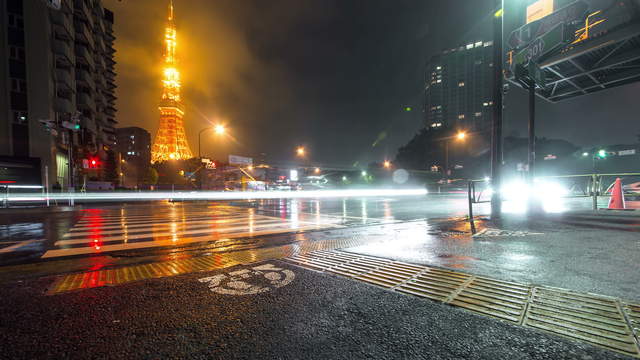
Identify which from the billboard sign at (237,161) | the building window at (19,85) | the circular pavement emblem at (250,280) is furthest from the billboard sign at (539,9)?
the billboard sign at (237,161)

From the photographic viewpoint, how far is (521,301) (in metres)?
2.73

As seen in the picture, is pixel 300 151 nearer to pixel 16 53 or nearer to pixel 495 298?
pixel 16 53

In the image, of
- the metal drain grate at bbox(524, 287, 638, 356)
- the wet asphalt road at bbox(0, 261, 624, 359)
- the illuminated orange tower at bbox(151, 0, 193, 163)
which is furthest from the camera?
the illuminated orange tower at bbox(151, 0, 193, 163)

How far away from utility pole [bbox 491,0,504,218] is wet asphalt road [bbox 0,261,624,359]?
7.87 metres

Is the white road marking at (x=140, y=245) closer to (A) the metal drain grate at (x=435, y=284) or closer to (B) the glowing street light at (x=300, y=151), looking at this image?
(A) the metal drain grate at (x=435, y=284)

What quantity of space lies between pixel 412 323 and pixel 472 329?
18.0 inches

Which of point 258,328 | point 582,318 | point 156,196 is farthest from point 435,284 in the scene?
point 156,196

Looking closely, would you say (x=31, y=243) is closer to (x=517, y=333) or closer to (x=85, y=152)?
(x=517, y=333)

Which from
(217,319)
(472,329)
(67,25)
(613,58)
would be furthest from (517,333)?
(67,25)

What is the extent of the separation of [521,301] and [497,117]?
26.6 ft

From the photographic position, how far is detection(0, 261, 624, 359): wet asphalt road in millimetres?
1902

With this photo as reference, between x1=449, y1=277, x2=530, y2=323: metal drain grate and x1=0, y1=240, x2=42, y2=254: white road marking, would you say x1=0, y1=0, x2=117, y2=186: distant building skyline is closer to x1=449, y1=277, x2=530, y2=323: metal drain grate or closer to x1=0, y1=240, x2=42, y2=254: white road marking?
x1=0, y1=240, x2=42, y2=254: white road marking

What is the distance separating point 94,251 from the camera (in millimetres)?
5262

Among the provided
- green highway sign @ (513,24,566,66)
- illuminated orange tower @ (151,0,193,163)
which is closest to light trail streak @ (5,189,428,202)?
green highway sign @ (513,24,566,66)
